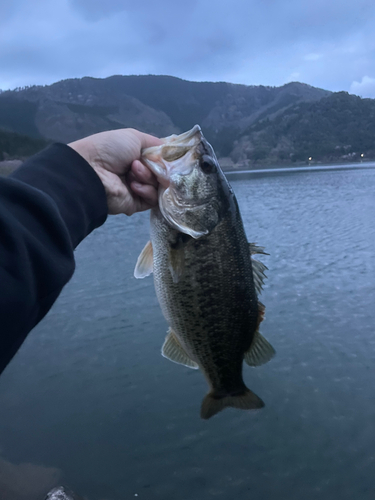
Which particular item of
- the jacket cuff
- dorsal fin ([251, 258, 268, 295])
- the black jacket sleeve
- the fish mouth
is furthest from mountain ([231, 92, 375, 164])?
the black jacket sleeve

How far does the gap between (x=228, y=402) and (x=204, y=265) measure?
1063mm

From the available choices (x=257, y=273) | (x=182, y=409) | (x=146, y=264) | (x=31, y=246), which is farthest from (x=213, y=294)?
(x=182, y=409)

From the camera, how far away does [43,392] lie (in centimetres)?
672

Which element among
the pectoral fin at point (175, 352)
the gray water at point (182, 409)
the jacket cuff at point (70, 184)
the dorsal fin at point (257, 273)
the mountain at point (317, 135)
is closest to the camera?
the jacket cuff at point (70, 184)

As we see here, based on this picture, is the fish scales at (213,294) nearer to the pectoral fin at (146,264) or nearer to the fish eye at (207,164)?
the pectoral fin at (146,264)

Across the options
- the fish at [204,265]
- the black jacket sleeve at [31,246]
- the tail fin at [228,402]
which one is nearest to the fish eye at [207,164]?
the fish at [204,265]

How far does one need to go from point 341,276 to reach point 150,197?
9949mm

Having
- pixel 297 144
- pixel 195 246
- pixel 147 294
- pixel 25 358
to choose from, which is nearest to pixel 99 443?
pixel 25 358

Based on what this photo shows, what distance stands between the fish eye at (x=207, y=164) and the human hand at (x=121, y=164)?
1.17 feet

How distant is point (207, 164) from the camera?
2.45 metres

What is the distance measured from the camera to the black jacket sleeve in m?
→ 1.33

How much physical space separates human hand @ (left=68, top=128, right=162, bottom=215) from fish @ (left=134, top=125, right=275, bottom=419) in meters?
0.10

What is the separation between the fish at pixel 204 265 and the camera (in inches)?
96.8

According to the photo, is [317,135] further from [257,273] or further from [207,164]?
[207,164]
